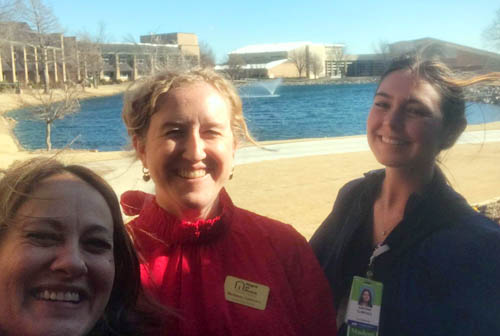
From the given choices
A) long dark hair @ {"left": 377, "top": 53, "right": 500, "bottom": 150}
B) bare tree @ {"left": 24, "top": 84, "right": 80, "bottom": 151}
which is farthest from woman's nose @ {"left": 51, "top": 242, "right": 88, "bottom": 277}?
bare tree @ {"left": 24, "top": 84, "right": 80, "bottom": 151}

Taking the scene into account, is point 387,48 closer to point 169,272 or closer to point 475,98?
point 475,98

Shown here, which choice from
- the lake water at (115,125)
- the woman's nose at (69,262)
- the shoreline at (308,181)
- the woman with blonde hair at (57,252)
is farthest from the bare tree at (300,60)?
the woman's nose at (69,262)

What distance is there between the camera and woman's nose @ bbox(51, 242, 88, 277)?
1.26m

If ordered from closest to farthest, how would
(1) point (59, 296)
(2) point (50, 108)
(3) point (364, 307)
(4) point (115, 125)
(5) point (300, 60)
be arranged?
(1) point (59, 296) < (3) point (364, 307) < (5) point (300, 60) < (2) point (50, 108) < (4) point (115, 125)

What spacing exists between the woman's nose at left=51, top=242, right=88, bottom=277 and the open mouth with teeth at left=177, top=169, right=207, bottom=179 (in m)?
0.57

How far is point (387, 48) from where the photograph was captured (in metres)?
2.40

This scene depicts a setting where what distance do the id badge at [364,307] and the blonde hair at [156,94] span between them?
82 cm

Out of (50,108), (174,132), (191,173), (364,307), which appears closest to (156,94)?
(174,132)

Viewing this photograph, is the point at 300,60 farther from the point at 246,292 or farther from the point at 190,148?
the point at 246,292

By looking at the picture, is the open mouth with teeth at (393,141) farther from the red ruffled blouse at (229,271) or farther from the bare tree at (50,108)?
the bare tree at (50,108)

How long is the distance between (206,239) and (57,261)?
0.67m

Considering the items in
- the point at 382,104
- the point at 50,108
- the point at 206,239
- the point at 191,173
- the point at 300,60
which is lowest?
the point at 50,108

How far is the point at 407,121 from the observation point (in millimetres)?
1968

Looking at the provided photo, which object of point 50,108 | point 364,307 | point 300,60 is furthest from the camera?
point 50,108
